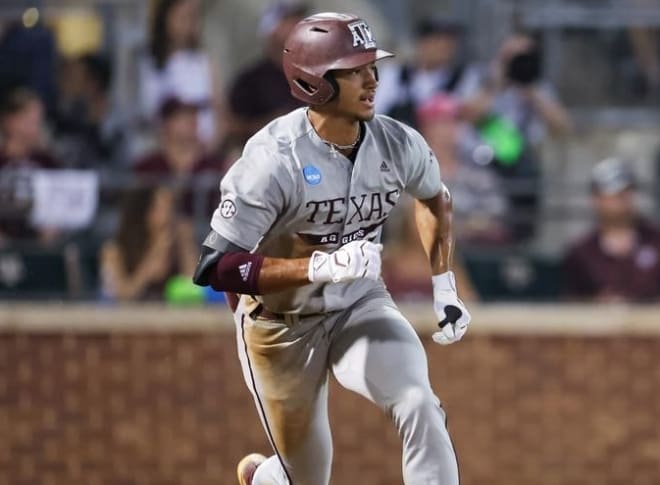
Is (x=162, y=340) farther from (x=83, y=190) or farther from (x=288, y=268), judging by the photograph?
(x=288, y=268)

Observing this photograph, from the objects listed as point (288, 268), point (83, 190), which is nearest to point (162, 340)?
point (83, 190)

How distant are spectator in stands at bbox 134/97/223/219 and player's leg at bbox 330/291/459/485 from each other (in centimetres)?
353

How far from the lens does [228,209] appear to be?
559 centimetres

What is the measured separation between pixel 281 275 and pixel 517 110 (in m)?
4.87

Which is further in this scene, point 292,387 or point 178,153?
point 178,153

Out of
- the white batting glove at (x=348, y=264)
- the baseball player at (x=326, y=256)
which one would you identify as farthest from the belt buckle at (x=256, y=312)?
the white batting glove at (x=348, y=264)

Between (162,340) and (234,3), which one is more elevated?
(234,3)

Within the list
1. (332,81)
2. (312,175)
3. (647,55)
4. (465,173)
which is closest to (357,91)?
(332,81)

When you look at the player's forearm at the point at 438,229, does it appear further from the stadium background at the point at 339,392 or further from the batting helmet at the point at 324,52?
the stadium background at the point at 339,392

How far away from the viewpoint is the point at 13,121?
941 cm

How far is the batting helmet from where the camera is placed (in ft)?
18.4

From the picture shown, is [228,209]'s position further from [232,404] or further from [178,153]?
[178,153]

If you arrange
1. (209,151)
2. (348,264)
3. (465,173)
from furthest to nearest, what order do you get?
(209,151), (465,173), (348,264)

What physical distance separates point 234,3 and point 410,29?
123 centimetres
